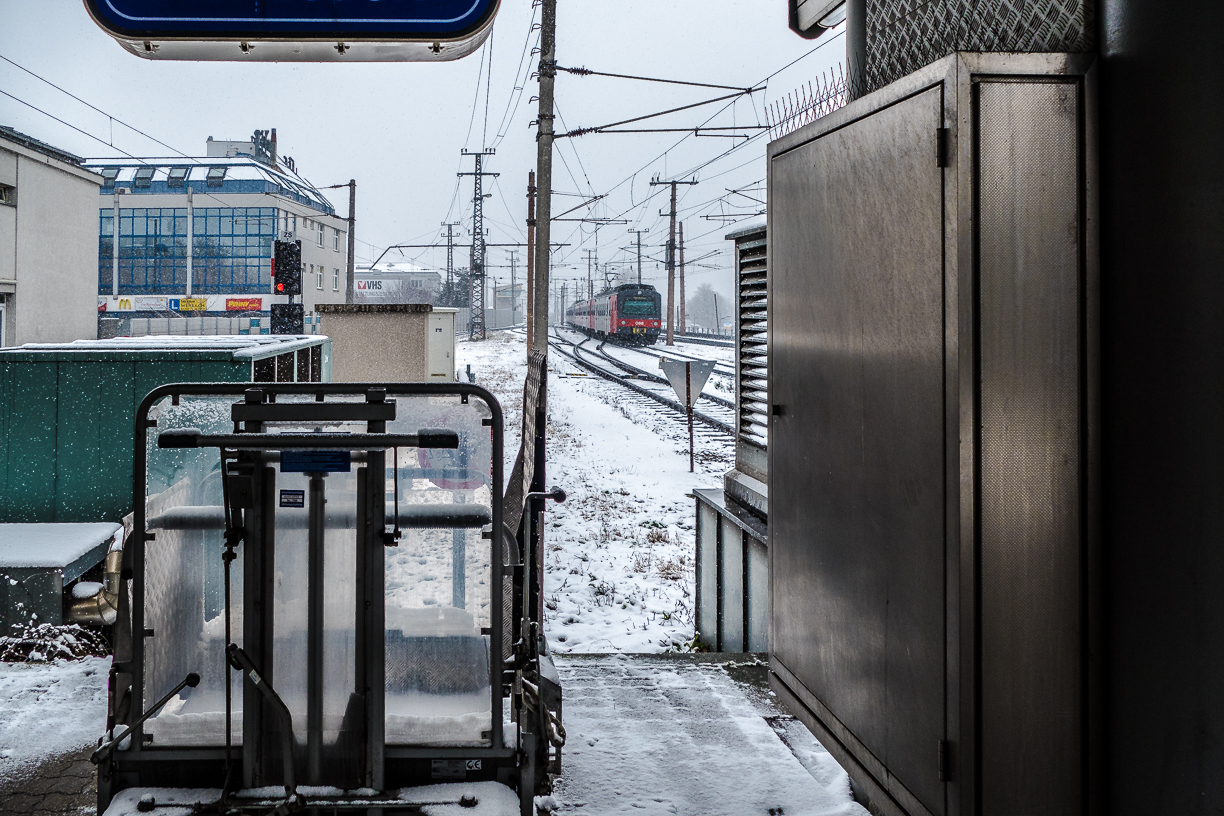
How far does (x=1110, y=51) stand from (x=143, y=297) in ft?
194

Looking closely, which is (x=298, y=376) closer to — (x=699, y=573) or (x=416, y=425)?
(x=699, y=573)

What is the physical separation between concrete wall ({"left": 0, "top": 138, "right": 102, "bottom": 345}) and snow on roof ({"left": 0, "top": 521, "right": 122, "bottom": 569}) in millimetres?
13578

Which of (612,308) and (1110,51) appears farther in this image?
(612,308)

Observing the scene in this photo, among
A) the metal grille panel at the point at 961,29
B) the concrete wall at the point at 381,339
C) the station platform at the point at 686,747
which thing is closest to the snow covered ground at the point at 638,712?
the station platform at the point at 686,747

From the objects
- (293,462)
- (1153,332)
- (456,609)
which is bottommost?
(456,609)

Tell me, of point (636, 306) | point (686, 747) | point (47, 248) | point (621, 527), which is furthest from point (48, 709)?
point (636, 306)

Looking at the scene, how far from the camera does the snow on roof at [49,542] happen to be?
20.0 feet

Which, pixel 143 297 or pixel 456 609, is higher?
pixel 143 297

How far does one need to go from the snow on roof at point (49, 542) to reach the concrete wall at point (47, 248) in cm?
1358

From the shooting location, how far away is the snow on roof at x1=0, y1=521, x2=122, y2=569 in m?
6.11

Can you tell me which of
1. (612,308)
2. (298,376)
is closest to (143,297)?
(612,308)

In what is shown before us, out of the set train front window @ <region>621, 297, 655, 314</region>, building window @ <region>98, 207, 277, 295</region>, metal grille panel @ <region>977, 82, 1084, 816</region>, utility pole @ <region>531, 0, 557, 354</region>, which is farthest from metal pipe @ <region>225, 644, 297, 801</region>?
building window @ <region>98, 207, 277, 295</region>

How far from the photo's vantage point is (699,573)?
6922 millimetres

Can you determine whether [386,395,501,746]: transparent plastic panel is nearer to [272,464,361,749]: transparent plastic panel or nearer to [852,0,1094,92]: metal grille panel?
[272,464,361,749]: transparent plastic panel
